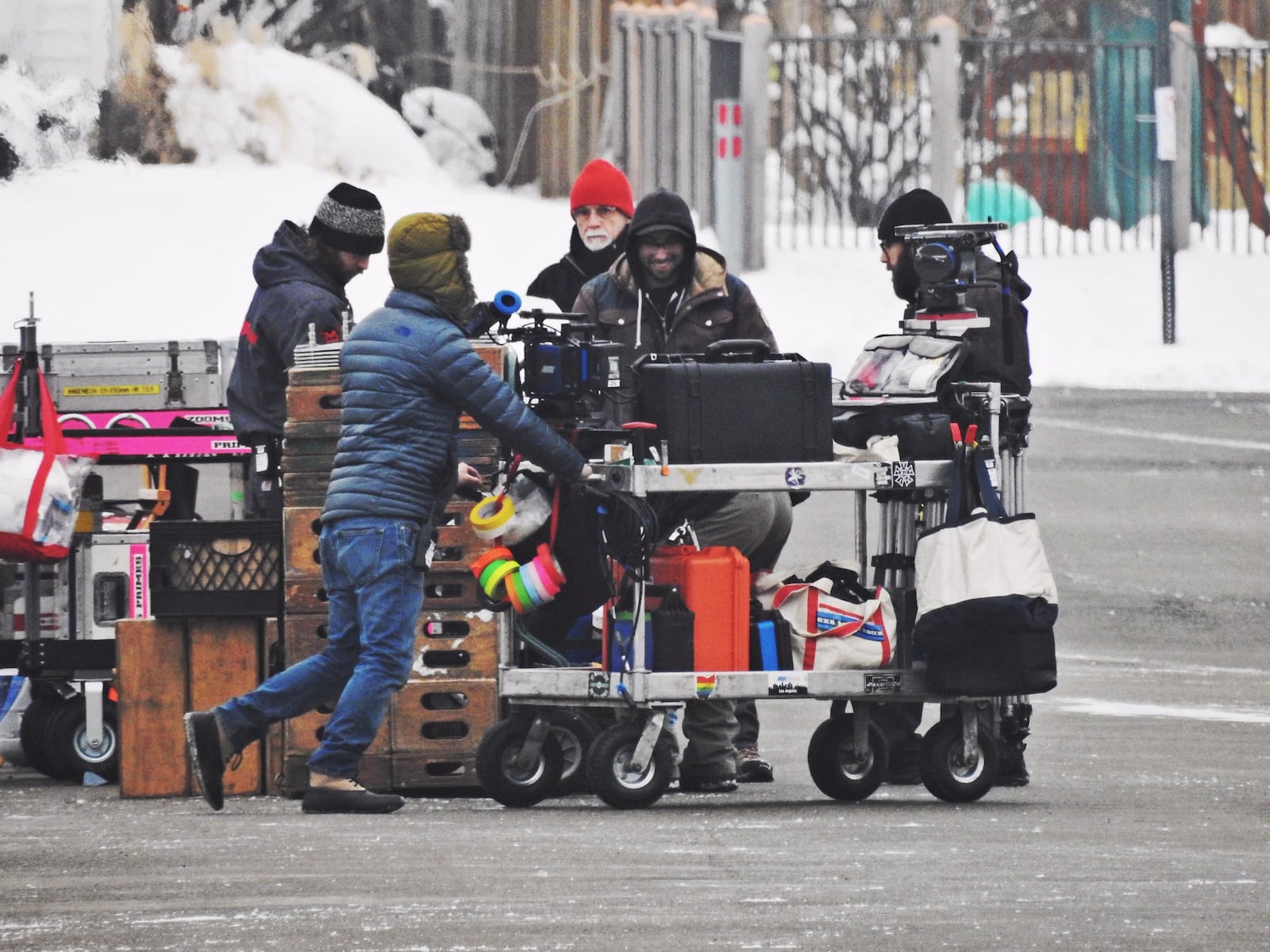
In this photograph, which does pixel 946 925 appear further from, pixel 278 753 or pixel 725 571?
pixel 278 753

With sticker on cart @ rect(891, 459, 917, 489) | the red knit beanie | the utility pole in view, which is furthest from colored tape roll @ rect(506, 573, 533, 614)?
the utility pole

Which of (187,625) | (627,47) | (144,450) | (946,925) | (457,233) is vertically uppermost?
(627,47)

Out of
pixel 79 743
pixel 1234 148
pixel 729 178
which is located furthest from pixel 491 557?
pixel 1234 148

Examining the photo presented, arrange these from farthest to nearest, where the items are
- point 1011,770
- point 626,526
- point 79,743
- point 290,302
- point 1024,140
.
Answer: point 1024,140 < point 79,743 < point 290,302 < point 1011,770 < point 626,526

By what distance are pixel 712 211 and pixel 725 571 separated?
1518 cm

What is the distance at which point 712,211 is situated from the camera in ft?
78.3

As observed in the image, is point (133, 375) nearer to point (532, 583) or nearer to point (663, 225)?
point (663, 225)

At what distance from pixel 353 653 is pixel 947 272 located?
2.42m

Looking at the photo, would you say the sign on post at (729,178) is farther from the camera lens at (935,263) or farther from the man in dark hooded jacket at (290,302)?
the camera lens at (935,263)

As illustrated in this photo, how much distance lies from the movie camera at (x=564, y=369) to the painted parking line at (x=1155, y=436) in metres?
10.1

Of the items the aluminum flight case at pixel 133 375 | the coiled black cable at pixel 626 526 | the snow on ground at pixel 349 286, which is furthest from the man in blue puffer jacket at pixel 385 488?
the snow on ground at pixel 349 286

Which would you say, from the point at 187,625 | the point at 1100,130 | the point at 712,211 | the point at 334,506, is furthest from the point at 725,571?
the point at 1100,130

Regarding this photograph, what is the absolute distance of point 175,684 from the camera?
9.49 meters

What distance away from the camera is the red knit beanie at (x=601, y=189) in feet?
35.4
